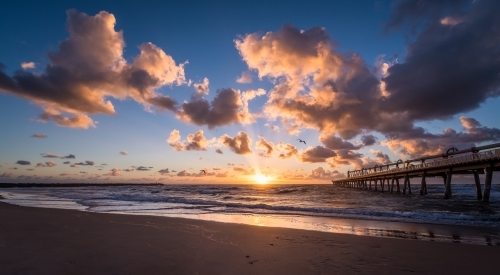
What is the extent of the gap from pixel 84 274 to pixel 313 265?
4232 mm

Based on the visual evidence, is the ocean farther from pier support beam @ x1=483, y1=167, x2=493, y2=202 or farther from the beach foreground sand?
the beach foreground sand

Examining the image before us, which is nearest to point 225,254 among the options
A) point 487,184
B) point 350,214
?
point 350,214

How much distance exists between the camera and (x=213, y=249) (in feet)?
20.9

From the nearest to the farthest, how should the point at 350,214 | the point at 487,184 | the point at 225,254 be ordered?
the point at 225,254 → the point at 350,214 → the point at 487,184

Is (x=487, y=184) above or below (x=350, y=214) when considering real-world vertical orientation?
above

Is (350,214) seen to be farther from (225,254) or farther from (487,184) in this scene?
(487,184)

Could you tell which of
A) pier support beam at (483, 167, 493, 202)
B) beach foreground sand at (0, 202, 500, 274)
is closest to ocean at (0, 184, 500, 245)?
pier support beam at (483, 167, 493, 202)

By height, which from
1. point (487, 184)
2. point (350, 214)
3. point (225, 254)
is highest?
→ point (487, 184)

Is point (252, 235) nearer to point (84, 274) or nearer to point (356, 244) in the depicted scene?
point (356, 244)

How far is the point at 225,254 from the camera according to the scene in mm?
5953

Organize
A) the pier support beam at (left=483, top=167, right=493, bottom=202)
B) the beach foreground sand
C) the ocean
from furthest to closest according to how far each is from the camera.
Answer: the pier support beam at (left=483, top=167, right=493, bottom=202)
the ocean
the beach foreground sand

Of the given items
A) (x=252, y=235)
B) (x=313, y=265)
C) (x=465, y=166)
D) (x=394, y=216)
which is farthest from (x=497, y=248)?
(x=465, y=166)

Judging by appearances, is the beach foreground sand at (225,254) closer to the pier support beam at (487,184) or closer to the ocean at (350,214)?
the ocean at (350,214)

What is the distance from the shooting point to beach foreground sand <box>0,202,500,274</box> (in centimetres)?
492
